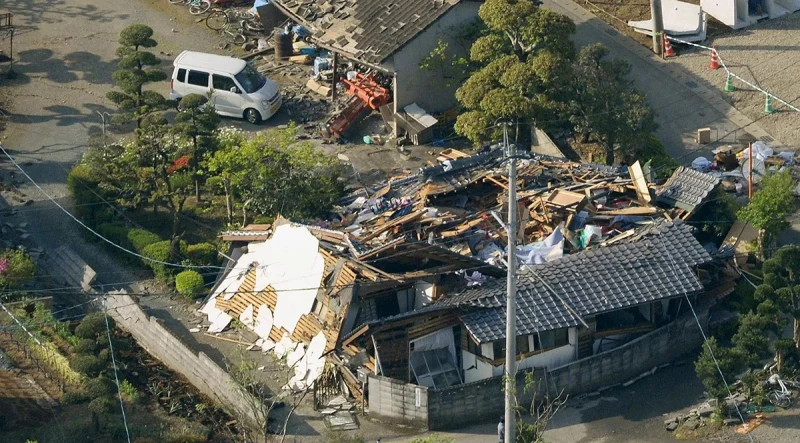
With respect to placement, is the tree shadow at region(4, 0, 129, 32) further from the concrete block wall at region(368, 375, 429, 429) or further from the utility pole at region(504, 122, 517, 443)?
the utility pole at region(504, 122, 517, 443)

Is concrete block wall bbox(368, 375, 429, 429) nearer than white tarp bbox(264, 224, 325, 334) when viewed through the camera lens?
Yes

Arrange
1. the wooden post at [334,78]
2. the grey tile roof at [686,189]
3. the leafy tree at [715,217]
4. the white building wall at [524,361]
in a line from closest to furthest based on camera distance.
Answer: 1. the white building wall at [524,361]
2. the grey tile roof at [686,189]
3. the leafy tree at [715,217]
4. the wooden post at [334,78]

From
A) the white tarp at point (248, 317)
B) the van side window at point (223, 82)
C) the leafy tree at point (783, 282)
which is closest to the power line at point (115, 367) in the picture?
the white tarp at point (248, 317)

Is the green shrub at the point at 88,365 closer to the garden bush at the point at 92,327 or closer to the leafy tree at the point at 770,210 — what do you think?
the garden bush at the point at 92,327

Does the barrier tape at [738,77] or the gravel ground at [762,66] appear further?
the barrier tape at [738,77]

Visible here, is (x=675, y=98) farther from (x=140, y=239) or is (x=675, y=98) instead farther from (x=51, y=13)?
(x=51, y=13)

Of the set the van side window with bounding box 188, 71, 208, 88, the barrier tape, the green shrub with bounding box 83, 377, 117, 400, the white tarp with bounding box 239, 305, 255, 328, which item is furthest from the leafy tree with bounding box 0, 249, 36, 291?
the barrier tape

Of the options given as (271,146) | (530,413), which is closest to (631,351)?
(530,413)
